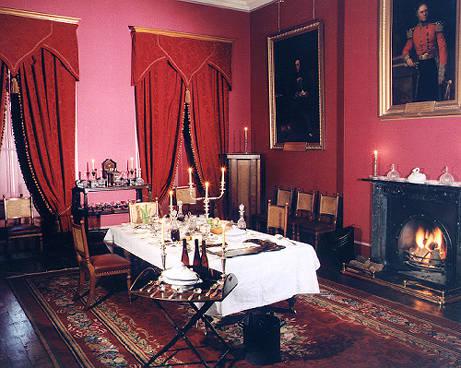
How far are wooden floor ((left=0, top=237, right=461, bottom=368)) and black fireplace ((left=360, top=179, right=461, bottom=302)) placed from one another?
0.31m

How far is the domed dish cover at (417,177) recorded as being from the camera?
18.1ft

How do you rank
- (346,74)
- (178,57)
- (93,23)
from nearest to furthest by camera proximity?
1. (346,74)
2. (93,23)
3. (178,57)

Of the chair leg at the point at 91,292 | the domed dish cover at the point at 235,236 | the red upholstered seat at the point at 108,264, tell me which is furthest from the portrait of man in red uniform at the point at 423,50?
the chair leg at the point at 91,292

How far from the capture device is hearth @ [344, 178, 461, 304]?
5164 millimetres

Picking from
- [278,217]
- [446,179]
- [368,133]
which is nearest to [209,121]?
[368,133]

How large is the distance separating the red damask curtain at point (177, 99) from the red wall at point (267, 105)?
56cm

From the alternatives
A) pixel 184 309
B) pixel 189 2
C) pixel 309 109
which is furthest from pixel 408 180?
pixel 189 2

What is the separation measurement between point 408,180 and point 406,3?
6.56ft

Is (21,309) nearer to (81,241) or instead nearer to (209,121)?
(81,241)

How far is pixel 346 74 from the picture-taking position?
654 centimetres

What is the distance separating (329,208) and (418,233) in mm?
1466

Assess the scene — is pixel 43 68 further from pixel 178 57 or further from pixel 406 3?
pixel 406 3

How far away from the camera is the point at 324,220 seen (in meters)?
7.29

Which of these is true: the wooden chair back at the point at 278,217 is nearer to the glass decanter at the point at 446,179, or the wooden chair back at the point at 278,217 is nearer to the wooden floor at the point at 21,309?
the wooden floor at the point at 21,309
